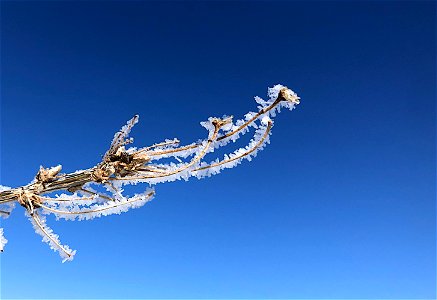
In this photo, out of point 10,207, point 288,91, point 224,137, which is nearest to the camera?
point 288,91

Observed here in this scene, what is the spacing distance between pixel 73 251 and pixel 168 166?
741mm

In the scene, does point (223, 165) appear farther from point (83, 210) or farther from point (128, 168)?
point (83, 210)

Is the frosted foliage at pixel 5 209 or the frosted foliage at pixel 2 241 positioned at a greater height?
the frosted foliage at pixel 5 209

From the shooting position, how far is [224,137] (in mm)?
2512

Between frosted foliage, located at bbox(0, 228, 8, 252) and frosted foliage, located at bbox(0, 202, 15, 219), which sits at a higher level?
frosted foliage, located at bbox(0, 202, 15, 219)

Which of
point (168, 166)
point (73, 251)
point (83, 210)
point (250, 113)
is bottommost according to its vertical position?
point (73, 251)

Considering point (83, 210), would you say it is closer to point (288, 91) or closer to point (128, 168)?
point (128, 168)

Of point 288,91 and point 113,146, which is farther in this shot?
point 113,146

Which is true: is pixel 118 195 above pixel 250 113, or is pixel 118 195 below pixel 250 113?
below

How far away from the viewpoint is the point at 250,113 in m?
2.45

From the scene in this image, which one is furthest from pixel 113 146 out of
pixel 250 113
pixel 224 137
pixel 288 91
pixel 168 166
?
pixel 288 91

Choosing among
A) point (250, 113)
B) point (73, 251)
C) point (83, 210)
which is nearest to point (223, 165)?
point (250, 113)

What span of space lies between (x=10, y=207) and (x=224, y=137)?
1.34 m

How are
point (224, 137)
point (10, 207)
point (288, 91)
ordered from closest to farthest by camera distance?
point (288, 91), point (224, 137), point (10, 207)
